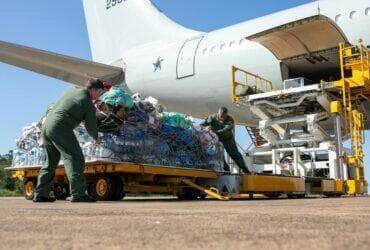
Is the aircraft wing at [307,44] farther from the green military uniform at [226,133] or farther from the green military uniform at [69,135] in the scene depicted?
the green military uniform at [69,135]

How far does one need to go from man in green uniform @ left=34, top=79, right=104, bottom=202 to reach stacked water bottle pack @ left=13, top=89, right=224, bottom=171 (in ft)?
2.32

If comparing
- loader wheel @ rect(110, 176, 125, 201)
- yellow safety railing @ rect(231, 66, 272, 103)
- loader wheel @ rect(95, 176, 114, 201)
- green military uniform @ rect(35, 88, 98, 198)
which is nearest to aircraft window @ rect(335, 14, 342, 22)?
yellow safety railing @ rect(231, 66, 272, 103)

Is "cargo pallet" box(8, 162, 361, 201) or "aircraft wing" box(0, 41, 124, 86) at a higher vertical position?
"aircraft wing" box(0, 41, 124, 86)

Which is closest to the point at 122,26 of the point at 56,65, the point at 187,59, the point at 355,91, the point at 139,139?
the point at 56,65

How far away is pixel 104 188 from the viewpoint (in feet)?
19.5

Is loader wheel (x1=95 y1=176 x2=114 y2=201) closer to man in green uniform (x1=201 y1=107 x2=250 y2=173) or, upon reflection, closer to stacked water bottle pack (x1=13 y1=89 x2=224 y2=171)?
stacked water bottle pack (x1=13 y1=89 x2=224 y2=171)

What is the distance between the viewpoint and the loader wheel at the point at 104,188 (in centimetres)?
588

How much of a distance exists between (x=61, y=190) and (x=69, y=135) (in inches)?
92.1

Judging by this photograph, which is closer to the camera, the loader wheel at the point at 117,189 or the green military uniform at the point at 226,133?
the loader wheel at the point at 117,189

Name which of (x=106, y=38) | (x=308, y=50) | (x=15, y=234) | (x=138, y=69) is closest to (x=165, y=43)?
(x=138, y=69)

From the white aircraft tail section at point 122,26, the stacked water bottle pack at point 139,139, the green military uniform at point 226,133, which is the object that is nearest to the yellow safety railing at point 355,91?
the green military uniform at point 226,133

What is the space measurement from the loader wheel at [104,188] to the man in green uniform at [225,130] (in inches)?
87.4

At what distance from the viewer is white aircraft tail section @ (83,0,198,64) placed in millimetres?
17391

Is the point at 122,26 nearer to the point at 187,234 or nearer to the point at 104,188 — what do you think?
the point at 104,188
